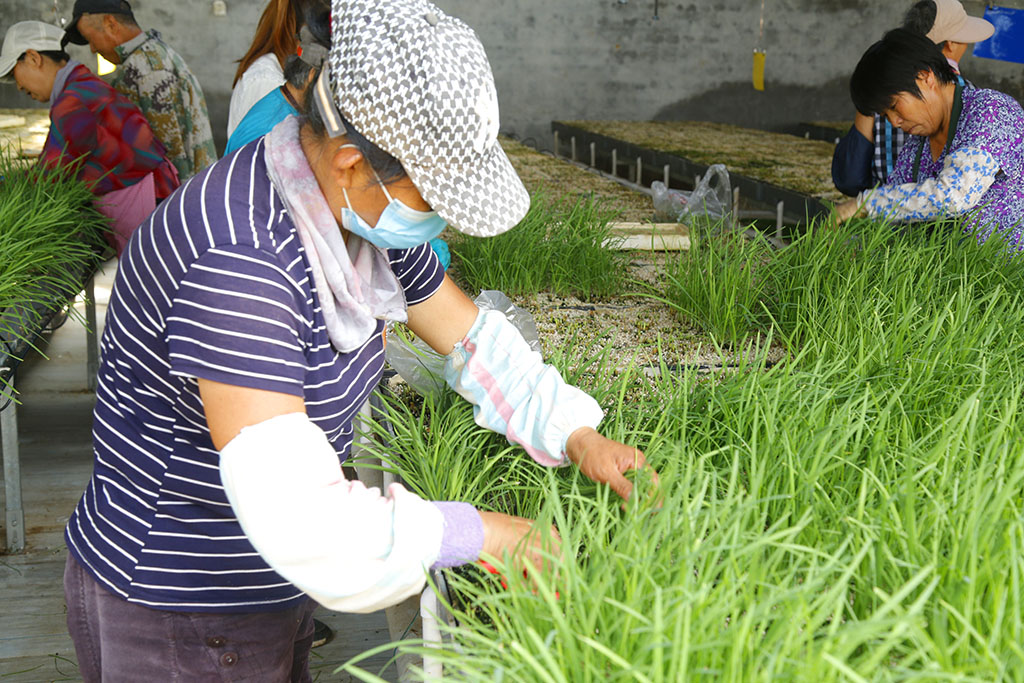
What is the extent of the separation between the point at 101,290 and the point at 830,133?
5.70 meters

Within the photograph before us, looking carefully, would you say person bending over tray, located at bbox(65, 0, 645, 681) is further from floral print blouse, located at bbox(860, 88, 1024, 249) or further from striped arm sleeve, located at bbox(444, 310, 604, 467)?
floral print blouse, located at bbox(860, 88, 1024, 249)

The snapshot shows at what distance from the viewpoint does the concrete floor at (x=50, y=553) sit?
2154mm

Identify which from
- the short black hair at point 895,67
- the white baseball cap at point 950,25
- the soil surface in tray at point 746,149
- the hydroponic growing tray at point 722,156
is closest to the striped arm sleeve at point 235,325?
the short black hair at point 895,67

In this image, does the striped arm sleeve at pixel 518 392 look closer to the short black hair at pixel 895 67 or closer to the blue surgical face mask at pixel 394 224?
the blue surgical face mask at pixel 394 224

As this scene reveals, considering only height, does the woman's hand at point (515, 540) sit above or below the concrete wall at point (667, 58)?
above

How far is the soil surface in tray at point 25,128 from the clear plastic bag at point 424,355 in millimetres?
3157

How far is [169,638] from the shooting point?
1088 mm

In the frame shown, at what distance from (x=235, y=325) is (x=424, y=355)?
823 mm

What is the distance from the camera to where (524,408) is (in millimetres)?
1294

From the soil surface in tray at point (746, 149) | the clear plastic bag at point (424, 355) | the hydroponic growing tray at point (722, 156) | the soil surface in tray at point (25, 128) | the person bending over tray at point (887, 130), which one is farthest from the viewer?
the soil surface in tray at point (25, 128)

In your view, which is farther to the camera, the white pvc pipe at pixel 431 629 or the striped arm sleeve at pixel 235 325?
the white pvc pipe at pixel 431 629

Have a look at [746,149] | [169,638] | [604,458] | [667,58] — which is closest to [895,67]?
[604,458]

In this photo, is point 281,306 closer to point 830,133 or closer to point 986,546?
point 986,546

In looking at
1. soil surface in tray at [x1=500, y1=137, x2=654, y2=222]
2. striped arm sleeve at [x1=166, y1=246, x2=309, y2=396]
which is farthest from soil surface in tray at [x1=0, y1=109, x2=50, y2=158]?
striped arm sleeve at [x1=166, y1=246, x2=309, y2=396]
